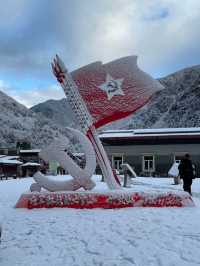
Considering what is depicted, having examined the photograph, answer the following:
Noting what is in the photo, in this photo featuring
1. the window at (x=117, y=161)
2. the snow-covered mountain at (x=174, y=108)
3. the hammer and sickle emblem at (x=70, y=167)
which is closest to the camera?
the hammer and sickle emblem at (x=70, y=167)

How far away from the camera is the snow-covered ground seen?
496 centimetres

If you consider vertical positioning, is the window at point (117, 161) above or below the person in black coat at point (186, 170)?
above

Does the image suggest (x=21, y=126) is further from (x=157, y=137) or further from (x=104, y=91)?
(x=104, y=91)

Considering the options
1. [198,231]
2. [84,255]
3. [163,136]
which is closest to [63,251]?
[84,255]

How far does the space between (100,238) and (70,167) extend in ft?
16.1

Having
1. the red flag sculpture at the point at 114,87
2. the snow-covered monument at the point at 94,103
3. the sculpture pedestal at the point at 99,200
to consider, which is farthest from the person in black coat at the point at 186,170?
the red flag sculpture at the point at 114,87

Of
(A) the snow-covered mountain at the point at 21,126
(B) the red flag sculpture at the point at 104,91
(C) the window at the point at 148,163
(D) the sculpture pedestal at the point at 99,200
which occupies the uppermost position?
(A) the snow-covered mountain at the point at 21,126

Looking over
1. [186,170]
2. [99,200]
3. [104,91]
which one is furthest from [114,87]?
[186,170]

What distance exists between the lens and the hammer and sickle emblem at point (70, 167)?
36.2ft

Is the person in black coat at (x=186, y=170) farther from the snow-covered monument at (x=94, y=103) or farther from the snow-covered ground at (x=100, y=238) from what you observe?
the snow-covered ground at (x=100, y=238)

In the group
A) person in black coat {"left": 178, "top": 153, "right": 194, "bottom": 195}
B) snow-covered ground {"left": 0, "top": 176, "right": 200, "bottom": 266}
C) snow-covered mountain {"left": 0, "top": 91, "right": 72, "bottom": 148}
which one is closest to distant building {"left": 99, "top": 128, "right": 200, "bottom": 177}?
person in black coat {"left": 178, "top": 153, "right": 194, "bottom": 195}

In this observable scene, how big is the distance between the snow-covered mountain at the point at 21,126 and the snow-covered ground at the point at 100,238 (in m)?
79.0

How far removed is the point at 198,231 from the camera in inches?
267

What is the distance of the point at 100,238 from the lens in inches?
247
